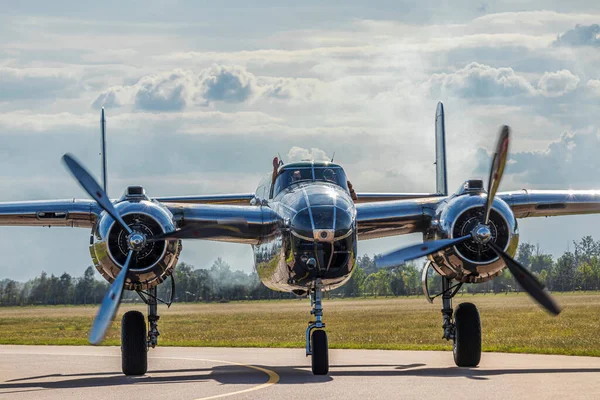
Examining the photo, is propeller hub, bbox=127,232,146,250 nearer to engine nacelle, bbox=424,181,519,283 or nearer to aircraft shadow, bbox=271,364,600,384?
aircraft shadow, bbox=271,364,600,384

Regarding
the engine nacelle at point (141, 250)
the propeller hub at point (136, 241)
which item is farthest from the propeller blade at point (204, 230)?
the engine nacelle at point (141, 250)

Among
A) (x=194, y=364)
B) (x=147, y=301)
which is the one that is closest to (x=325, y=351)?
(x=147, y=301)

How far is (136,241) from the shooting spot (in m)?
20.1

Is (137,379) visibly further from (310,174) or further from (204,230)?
(310,174)

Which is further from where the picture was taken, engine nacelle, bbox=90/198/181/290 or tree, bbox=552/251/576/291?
tree, bbox=552/251/576/291

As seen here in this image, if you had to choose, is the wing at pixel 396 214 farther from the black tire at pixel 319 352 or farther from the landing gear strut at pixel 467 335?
the black tire at pixel 319 352

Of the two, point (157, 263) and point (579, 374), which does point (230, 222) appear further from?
point (579, 374)

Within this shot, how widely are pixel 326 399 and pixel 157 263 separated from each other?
6253 millimetres

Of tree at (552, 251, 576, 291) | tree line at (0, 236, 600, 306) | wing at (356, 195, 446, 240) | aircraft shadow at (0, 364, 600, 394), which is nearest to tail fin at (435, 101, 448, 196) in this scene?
wing at (356, 195, 446, 240)

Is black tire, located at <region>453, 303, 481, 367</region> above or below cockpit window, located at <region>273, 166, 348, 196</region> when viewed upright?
below

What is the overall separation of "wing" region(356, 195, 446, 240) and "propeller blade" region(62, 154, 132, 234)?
5503 mm

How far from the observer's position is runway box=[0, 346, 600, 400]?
16.9 meters

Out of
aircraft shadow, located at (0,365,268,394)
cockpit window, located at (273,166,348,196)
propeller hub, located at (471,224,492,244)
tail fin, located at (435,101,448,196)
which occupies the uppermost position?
tail fin, located at (435,101,448,196)

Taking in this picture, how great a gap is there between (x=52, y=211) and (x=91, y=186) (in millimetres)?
2613
